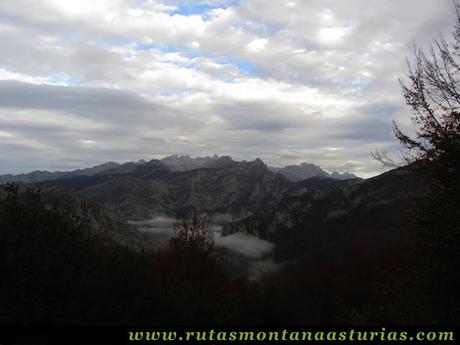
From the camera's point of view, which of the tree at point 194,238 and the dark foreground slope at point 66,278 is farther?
the tree at point 194,238

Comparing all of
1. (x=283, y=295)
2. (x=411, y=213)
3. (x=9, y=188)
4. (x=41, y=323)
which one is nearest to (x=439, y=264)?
(x=411, y=213)

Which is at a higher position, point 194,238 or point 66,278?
point 66,278

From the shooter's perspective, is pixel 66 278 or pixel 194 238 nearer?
pixel 66 278

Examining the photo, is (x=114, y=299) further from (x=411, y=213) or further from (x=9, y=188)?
(x=411, y=213)

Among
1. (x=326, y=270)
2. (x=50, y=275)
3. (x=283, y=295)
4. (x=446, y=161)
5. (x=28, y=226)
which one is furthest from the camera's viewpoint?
(x=326, y=270)

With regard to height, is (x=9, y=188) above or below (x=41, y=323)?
above

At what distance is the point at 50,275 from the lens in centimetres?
1480

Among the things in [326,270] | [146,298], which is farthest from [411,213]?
[326,270]

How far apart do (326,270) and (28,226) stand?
65.4 meters

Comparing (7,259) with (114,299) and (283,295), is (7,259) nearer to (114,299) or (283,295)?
(114,299)

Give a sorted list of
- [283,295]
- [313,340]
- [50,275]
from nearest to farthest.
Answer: [50,275] < [313,340] < [283,295]

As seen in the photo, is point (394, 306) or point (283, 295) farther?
point (283, 295)

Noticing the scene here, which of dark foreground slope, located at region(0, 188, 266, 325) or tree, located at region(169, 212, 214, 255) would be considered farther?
tree, located at region(169, 212, 214, 255)

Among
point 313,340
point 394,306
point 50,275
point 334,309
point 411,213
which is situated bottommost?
point 334,309
